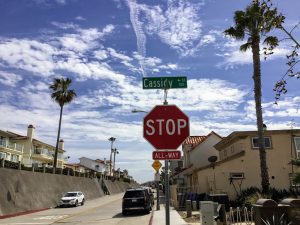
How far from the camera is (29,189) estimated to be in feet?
123

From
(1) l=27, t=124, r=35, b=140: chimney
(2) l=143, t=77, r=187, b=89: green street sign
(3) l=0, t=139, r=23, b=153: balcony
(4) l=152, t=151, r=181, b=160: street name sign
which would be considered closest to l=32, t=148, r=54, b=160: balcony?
(1) l=27, t=124, r=35, b=140: chimney

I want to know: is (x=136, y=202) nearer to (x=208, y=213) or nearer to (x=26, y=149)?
(x=208, y=213)

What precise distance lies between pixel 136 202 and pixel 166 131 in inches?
903

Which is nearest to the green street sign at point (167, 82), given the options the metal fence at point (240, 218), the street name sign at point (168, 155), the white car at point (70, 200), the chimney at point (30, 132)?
the street name sign at point (168, 155)

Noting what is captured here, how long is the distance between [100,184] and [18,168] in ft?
132

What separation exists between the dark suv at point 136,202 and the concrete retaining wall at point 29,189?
9.40 m

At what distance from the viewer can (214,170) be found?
34188 mm

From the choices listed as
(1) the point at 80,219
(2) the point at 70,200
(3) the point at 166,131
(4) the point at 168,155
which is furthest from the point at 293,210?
(2) the point at 70,200

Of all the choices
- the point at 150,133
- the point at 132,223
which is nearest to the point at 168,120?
the point at 150,133

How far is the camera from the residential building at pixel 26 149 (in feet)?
216

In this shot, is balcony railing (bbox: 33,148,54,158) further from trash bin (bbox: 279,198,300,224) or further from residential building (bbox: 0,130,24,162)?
trash bin (bbox: 279,198,300,224)

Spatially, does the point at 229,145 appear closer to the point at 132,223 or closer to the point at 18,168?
the point at 132,223

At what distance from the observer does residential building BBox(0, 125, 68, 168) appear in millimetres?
65938

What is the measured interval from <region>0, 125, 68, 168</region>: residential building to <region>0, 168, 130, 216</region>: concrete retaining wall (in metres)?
14.2
